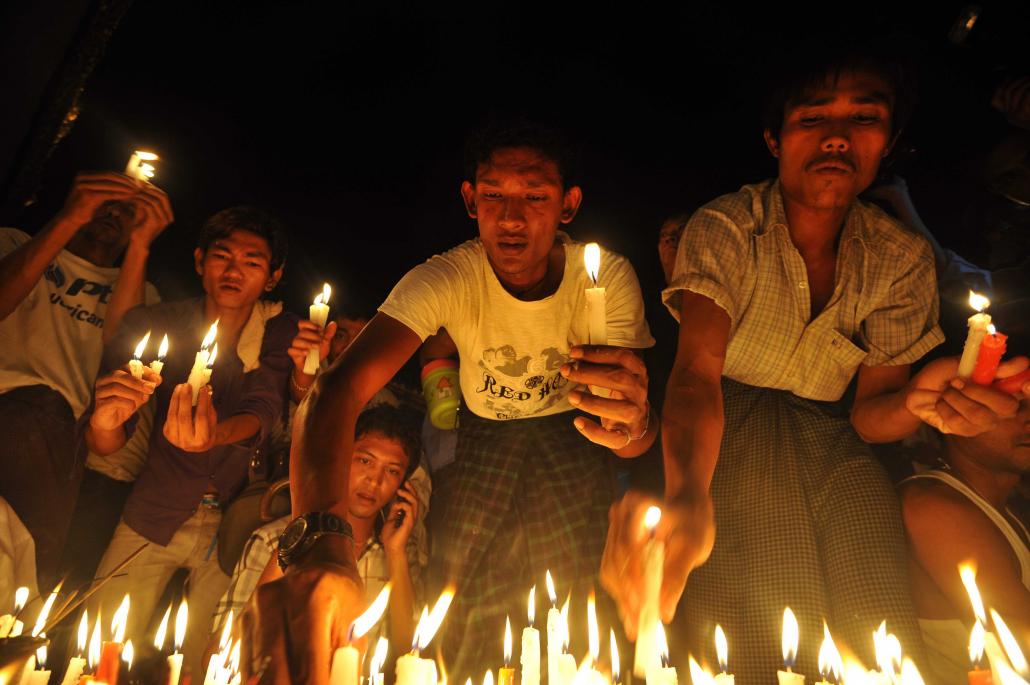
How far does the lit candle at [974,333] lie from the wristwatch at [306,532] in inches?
87.8

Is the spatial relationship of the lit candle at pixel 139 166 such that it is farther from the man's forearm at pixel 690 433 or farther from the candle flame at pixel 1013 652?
the candle flame at pixel 1013 652

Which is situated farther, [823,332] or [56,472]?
[56,472]

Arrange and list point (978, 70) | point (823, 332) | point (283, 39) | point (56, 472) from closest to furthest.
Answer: point (823, 332) → point (56, 472) → point (978, 70) → point (283, 39)

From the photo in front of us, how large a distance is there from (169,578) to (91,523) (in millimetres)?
Result: 615

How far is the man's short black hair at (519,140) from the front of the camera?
133 inches

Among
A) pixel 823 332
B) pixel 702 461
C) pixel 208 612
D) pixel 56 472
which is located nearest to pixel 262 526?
pixel 208 612

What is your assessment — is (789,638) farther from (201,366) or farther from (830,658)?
(201,366)

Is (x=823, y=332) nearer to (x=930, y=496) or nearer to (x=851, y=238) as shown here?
(x=851, y=238)

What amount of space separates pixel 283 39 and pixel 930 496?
582cm

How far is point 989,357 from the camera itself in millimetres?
2365

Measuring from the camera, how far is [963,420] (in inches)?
102

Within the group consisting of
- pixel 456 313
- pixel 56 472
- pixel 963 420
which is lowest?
pixel 56 472

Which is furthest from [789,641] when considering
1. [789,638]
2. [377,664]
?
[377,664]

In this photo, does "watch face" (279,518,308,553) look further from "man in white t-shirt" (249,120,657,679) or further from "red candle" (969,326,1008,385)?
"red candle" (969,326,1008,385)
